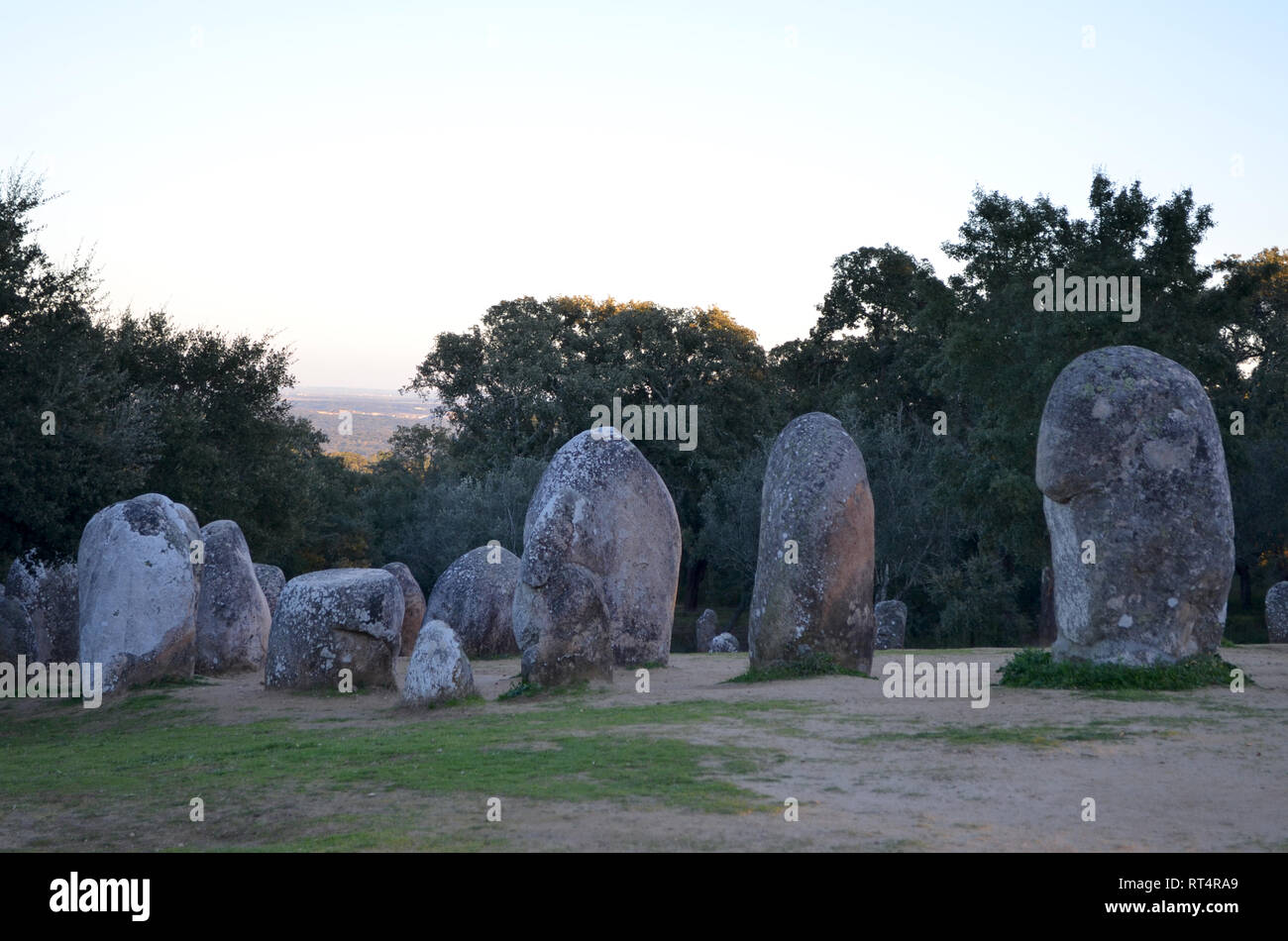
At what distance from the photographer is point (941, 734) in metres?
10.6

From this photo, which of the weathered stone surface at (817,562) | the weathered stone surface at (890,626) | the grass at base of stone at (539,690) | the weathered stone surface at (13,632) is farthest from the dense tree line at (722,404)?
the weathered stone surface at (817,562)

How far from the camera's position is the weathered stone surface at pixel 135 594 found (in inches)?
664

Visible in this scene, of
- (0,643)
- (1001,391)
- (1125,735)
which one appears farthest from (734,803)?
(1001,391)

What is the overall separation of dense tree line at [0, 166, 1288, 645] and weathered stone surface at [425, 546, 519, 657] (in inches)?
243

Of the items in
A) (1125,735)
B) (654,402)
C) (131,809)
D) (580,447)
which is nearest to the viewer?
(131,809)

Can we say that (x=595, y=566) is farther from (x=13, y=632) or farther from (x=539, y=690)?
(x=13, y=632)

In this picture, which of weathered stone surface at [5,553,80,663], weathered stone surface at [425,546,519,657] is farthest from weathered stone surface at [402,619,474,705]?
weathered stone surface at [5,553,80,663]

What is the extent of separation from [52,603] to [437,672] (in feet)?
41.6

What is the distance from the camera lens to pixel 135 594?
55.7 feet

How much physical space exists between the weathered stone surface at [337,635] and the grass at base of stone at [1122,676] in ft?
26.8

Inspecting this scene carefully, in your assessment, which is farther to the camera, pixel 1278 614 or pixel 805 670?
pixel 1278 614

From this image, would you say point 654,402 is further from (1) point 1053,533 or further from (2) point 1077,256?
(1) point 1053,533

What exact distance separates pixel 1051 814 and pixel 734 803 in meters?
2.06

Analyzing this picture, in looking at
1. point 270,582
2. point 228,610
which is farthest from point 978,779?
point 270,582
